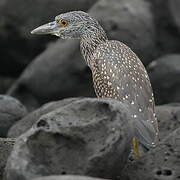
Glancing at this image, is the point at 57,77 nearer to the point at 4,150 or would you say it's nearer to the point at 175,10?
the point at 175,10

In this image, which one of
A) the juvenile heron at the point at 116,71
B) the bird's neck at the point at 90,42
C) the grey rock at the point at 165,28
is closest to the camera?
the juvenile heron at the point at 116,71

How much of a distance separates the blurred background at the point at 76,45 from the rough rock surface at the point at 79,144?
212 inches

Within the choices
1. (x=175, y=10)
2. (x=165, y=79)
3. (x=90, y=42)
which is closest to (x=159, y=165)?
(x=90, y=42)

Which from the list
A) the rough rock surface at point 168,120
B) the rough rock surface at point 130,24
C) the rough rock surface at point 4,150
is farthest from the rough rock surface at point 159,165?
the rough rock surface at point 130,24

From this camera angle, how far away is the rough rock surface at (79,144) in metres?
5.04

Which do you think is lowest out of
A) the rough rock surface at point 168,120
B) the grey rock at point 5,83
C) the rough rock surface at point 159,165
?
the grey rock at point 5,83

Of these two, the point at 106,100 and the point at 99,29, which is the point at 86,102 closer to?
the point at 106,100

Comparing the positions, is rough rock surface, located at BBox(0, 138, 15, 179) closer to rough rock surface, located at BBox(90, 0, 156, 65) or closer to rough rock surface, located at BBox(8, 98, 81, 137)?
rough rock surface, located at BBox(8, 98, 81, 137)

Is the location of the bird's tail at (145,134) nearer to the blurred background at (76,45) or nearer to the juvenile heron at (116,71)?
the juvenile heron at (116,71)

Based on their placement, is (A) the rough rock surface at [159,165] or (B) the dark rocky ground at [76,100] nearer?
(B) the dark rocky ground at [76,100]

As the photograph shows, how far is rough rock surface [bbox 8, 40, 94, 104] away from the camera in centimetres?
1075

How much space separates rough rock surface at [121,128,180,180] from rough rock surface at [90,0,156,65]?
4.83 metres

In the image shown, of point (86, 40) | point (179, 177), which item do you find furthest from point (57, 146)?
point (86, 40)

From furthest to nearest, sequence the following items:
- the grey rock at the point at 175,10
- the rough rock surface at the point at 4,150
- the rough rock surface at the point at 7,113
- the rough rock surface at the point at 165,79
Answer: the grey rock at the point at 175,10 < the rough rock surface at the point at 165,79 < the rough rock surface at the point at 7,113 < the rough rock surface at the point at 4,150
